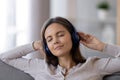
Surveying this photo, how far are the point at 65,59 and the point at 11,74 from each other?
0.34 m

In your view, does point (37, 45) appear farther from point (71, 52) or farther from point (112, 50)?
point (112, 50)

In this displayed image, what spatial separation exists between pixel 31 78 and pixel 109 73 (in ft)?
1.53

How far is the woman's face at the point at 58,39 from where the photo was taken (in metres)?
1.75

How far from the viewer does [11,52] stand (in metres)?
2.00

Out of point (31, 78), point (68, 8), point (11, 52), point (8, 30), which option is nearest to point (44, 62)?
point (31, 78)

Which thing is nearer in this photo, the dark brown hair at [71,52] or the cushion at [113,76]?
the cushion at [113,76]

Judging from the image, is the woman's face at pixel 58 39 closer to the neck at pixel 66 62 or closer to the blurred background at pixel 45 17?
the neck at pixel 66 62

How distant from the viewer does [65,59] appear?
1832mm

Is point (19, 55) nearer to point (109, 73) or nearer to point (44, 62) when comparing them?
point (44, 62)

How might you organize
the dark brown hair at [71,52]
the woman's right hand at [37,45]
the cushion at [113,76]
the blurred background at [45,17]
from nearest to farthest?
1. the cushion at [113,76]
2. the dark brown hair at [71,52]
3. the woman's right hand at [37,45]
4. the blurred background at [45,17]

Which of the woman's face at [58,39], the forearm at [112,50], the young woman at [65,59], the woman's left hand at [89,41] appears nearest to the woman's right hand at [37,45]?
the young woman at [65,59]

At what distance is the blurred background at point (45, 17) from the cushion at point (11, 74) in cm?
41

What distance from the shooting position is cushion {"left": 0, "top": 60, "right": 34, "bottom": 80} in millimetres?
1884

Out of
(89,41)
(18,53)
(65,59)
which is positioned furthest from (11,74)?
(89,41)
